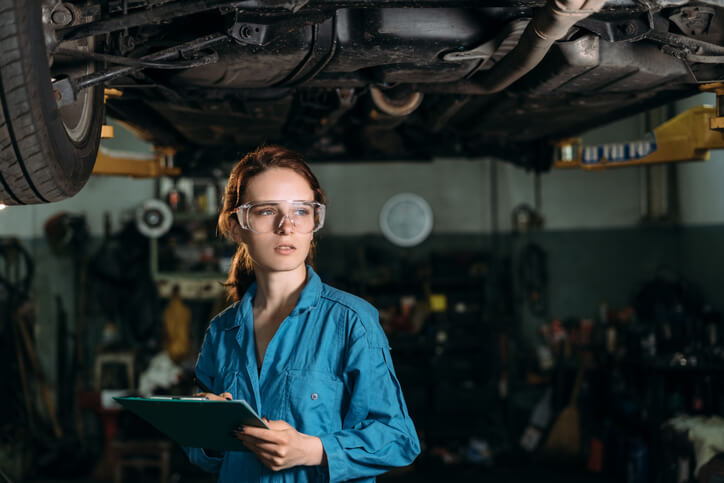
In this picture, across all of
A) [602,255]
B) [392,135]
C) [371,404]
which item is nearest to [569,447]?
[602,255]

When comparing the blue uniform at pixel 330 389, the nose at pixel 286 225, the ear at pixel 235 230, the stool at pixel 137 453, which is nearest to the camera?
the blue uniform at pixel 330 389

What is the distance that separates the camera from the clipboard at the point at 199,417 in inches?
52.8

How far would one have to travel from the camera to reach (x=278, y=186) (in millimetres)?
1603

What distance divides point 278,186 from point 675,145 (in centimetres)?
250

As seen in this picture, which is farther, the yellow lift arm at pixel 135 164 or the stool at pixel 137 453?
the stool at pixel 137 453

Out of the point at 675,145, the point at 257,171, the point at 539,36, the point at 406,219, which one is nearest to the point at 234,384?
the point at 257,171

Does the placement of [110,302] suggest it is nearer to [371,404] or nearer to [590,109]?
[590,109]

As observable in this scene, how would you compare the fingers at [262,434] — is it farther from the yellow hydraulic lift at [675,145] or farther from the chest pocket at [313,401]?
the yellow hydraulic lift at [675,145]

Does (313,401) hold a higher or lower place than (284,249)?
lower

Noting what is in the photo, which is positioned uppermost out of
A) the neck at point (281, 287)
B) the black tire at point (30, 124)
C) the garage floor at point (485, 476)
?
the black tire at point (30, 124)

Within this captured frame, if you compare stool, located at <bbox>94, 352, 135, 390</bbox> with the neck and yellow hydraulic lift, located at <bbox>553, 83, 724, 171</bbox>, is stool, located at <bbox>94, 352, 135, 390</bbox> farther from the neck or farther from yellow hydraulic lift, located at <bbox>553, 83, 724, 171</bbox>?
the neck

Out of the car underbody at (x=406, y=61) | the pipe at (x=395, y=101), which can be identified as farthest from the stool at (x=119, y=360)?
the pipe at (x=395, y=101)

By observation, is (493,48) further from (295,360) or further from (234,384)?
(234,384)

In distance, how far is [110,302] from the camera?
644 cm
